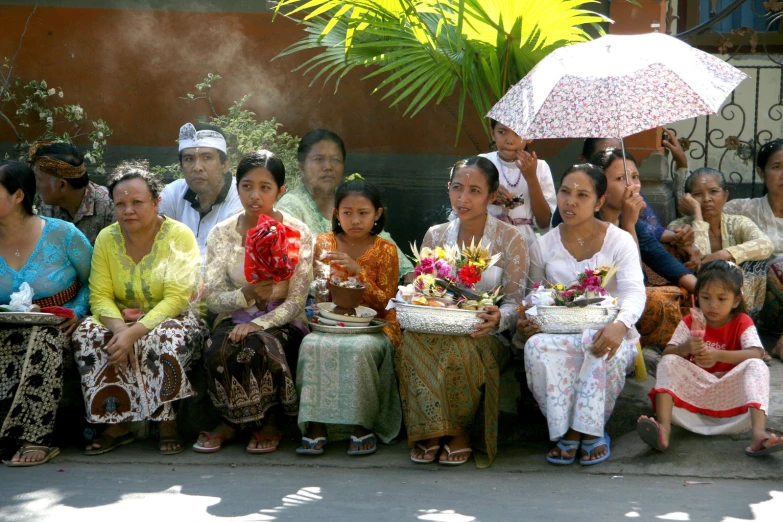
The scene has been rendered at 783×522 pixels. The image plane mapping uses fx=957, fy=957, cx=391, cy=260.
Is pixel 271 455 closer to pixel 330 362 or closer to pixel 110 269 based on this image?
pixel 330 362

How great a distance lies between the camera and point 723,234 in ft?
20.1

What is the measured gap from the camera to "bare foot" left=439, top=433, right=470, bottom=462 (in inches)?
194

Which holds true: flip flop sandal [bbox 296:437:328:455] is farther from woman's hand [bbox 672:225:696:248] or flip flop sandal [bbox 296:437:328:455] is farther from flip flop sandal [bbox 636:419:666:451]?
woman's hand [bbox 672:225:696:248]

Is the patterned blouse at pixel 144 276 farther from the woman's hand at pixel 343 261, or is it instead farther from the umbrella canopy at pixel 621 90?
the umbrella canopy at pixel 621 90

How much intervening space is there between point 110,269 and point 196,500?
171 cm

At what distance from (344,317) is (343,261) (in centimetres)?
32

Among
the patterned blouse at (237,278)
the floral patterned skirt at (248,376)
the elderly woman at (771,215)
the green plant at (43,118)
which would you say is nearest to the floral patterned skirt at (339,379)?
the floral patterned skirt at (248,376)

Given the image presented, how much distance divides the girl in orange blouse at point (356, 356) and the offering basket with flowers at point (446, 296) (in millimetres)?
405

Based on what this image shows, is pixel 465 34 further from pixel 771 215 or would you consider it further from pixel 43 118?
pixel 43 118

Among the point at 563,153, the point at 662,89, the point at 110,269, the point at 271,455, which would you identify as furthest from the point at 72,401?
the point at 563,153

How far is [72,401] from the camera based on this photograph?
5699 millimetres

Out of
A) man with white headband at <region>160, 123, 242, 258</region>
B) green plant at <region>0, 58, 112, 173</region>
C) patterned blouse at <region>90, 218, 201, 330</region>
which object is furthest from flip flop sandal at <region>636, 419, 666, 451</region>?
green plant at <region>0, 58, 112, 173</region>

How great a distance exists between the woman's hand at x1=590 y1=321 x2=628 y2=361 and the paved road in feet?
2.01

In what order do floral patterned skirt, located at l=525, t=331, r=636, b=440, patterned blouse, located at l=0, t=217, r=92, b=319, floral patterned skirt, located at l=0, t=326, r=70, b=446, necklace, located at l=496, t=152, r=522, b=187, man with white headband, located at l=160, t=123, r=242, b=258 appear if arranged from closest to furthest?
floral patterned skirt, located at l=525, t=331, r=636, b=440 < floral patterned skirt, located at l=0, t=326, r=70, b=446 < patterned blouse, located at l=0, t=217, r=92, b=319 < necklace, located at l=496, t=152, r=522, b=187 < man with white headband, located at l=160, t=123, r=242, b=258
